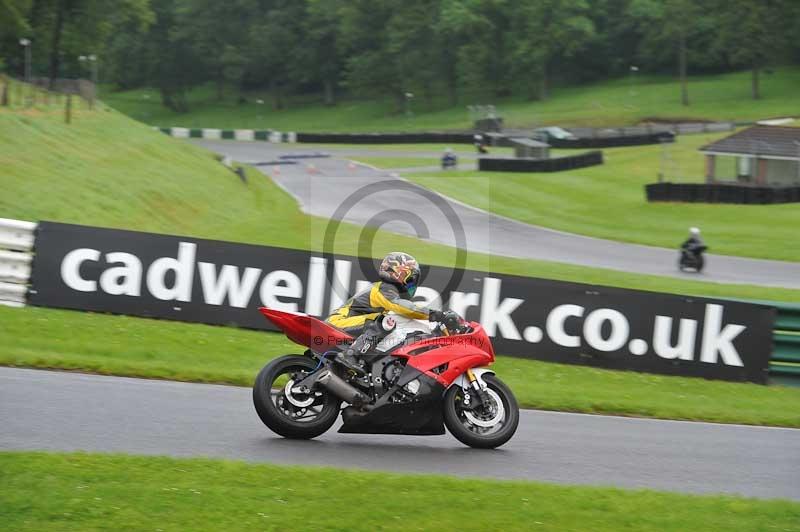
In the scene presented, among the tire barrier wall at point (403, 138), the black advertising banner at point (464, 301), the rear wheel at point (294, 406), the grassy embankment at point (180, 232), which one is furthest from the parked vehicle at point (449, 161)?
the rear wheel at point (294, 406)

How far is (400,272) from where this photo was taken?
8922 mm

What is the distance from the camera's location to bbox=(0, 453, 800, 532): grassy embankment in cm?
636

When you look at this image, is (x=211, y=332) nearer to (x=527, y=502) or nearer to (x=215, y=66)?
(x=527, y=502)

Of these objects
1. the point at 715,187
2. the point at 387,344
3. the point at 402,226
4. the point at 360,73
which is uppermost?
the point at 360,73

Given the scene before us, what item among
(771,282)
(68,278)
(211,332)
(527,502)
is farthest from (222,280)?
(771,282)

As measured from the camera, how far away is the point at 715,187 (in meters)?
41.2

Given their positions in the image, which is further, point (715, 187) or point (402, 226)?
point (715, 187)

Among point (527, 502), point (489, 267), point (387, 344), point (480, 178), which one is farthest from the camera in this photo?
point (480, 178)

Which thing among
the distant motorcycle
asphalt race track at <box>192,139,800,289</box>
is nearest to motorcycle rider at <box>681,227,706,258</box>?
the distant motorcycle

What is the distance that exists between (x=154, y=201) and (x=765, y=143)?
28.3 m

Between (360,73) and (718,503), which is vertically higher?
(360,73)

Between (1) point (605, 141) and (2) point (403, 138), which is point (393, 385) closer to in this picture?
(1) point (605, 141)

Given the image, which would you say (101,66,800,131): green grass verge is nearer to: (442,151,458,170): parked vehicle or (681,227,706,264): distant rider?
(442,151,458,170): parked vehicle

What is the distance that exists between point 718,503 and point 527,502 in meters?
1.46
